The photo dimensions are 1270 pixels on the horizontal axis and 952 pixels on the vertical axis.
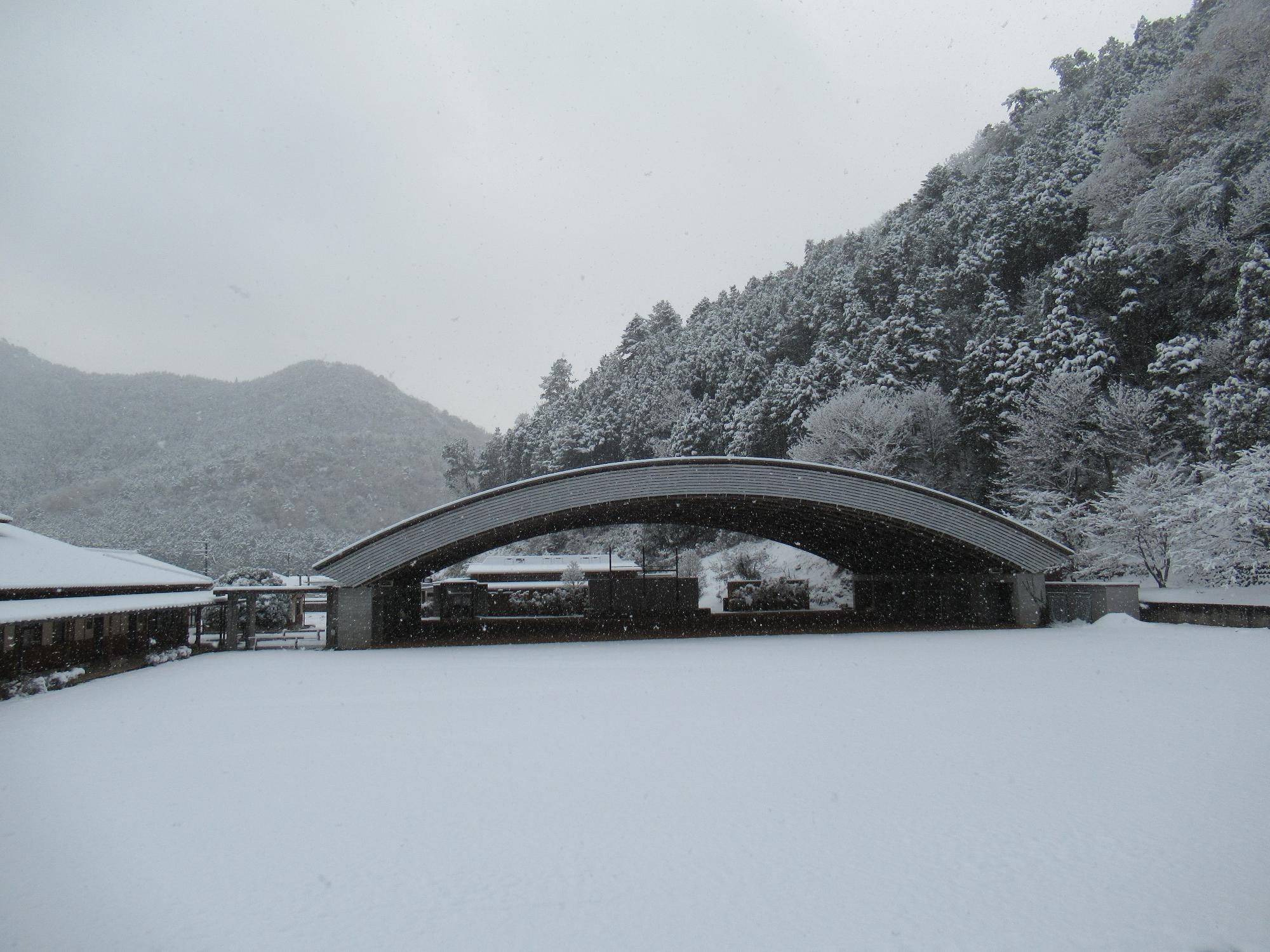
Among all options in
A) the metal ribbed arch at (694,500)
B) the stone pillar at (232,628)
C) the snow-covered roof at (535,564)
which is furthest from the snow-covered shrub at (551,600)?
the stone pillar at (232,628)

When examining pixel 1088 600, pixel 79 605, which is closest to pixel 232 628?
pixel 79 605

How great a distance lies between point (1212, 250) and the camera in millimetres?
25969

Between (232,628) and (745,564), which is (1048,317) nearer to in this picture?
(745,564)

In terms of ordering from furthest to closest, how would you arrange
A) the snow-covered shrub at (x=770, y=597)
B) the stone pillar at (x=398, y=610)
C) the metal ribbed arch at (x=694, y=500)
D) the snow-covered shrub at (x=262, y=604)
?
the snow-covered shrub at (x=770, y=597)
the snow-covered shrub at (x=262, y=604)
the stone pillar at (x=398, y=610)
the metal ribbed arch at (x=694, y=500)

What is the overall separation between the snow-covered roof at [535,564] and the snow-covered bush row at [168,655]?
21.1 m

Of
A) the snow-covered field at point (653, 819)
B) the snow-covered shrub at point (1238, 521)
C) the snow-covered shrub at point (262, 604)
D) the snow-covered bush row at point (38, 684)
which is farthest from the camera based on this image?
the snow-covered shrub at point (262, 604)

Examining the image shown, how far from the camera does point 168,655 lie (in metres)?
16.8

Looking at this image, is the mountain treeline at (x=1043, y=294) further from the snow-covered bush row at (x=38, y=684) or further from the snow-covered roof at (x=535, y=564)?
the snow-covered bush row at (x=38, y=684)

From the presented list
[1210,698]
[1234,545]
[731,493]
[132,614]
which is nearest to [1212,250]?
[1234,545]

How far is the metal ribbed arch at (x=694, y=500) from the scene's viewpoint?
17703 millimetres

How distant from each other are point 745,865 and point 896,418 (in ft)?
102

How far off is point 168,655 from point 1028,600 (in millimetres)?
20397

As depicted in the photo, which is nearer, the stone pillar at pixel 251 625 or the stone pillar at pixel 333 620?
the stone pillar at pixel 333 620

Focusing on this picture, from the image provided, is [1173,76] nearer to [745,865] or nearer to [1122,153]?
[1122,153]
